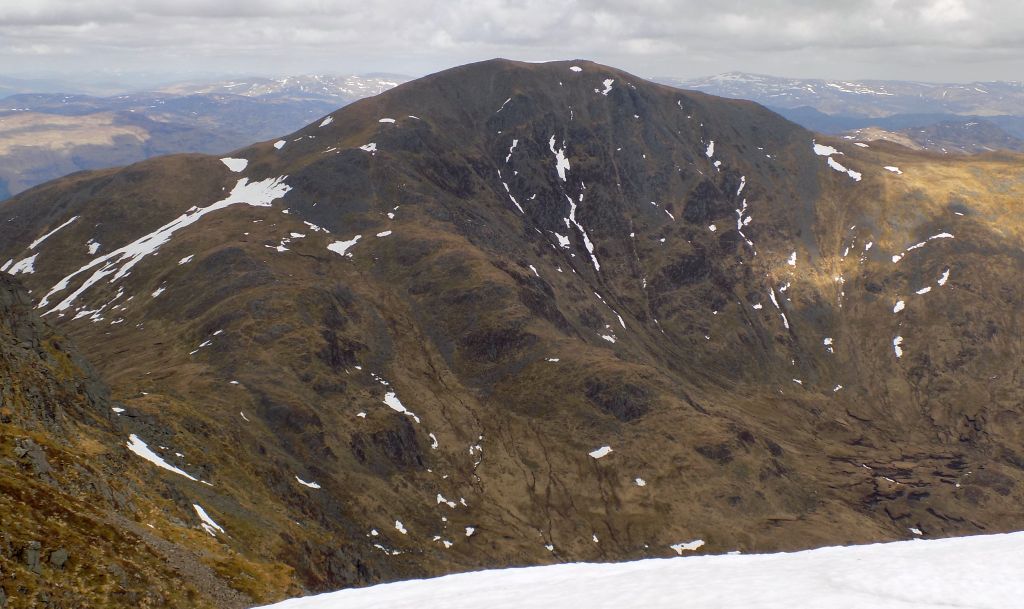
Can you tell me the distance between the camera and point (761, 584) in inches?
1093

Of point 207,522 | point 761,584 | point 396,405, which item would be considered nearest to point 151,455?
point 207,522

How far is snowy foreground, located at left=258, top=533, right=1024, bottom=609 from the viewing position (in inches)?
997

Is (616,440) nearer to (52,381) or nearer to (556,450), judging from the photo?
(556,450)

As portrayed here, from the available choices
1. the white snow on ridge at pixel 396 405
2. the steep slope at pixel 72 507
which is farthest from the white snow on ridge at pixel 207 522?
the white snow on ridge at pixel 396 405

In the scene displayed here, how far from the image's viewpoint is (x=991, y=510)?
18912cm

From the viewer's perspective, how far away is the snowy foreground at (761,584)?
25312 mm

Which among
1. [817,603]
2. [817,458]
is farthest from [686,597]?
[817,458]

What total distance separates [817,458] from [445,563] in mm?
125607

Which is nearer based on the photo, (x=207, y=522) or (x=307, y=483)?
(x=207, y=522)

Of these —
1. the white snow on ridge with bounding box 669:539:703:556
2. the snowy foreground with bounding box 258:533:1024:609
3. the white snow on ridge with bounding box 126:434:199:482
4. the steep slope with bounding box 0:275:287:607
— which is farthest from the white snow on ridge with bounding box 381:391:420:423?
the snowy foreground with bounding box 258:533:1024:609

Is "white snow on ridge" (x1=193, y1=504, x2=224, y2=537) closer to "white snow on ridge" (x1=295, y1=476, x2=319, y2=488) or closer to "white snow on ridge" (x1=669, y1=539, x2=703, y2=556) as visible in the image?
"white snow on ridge" (x1=295, y1=476, x2=319, y2=488)

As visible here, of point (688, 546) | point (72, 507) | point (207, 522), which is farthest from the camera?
point (688, 546)

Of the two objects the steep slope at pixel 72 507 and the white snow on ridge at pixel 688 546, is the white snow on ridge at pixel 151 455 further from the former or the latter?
the white snow on ridge at pixel 688 546

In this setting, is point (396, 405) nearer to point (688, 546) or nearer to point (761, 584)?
point (688, 546)
